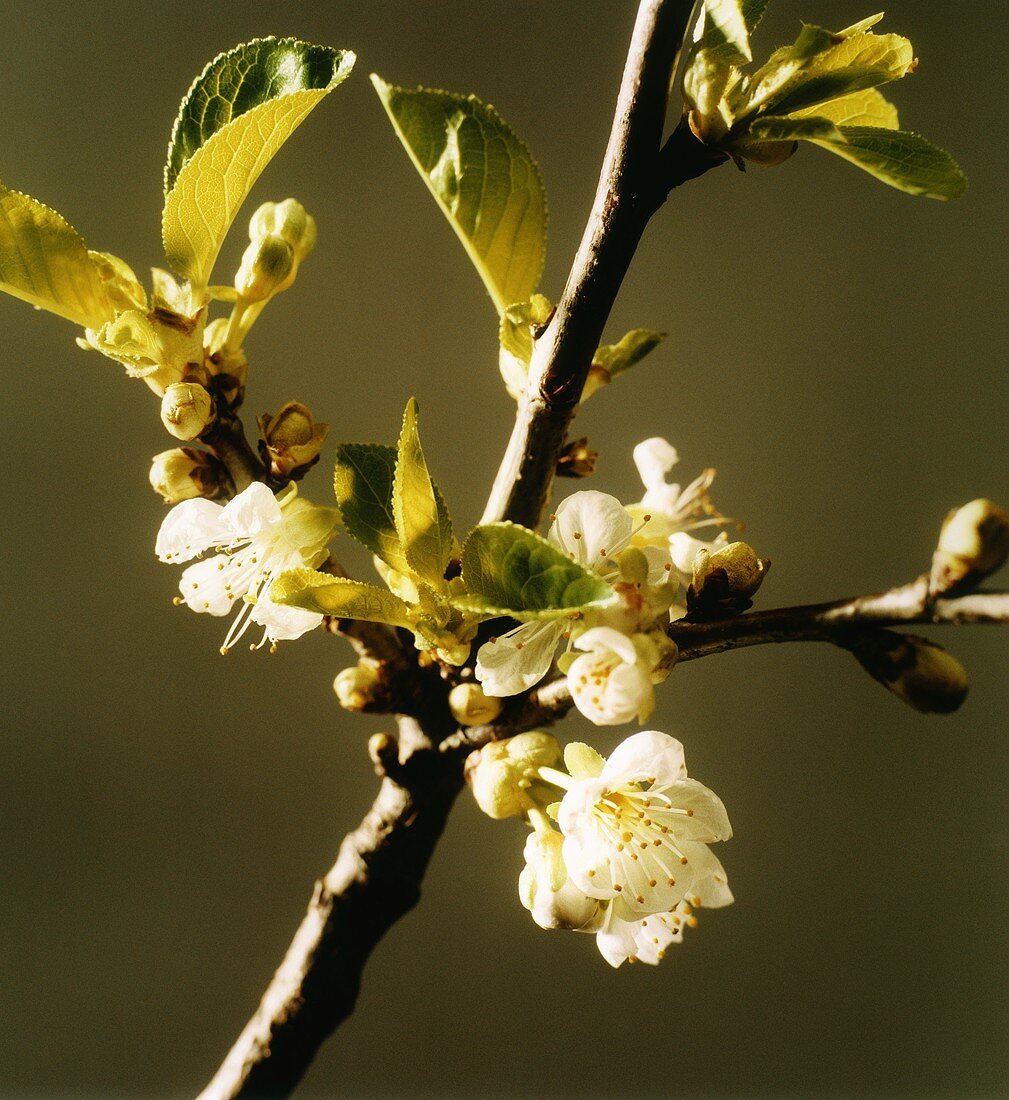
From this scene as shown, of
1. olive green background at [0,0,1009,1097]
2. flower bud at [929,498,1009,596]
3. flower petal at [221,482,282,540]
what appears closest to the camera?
flower bud at [929,498,1009,596]

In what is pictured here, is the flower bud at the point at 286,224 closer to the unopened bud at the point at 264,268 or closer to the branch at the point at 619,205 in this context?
the unopened bud at the point at 264,268

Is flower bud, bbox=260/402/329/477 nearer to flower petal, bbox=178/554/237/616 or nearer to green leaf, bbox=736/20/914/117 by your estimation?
flower petal, bbox=178/554/237/616

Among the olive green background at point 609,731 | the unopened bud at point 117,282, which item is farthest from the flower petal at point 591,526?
the olive green background at point 609,731

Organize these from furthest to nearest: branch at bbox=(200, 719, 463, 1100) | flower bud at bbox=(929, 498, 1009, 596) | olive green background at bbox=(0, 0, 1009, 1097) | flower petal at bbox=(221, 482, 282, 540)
Answer: olive green background at bbox=(0, 0, 1009, 1097)
branch at bbox=(200, 719, 463, 1100)
flower petal at bbox=(221, 482, 282, 540)
flower bud at bbox=(929, 498, 1009, 596)

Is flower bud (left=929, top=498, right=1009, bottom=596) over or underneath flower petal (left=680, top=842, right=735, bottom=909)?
over

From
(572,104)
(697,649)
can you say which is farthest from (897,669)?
(572,104)

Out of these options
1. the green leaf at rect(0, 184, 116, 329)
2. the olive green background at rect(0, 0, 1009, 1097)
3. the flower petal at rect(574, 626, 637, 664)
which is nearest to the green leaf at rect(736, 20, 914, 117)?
the flower petal at rect(574, 626, 637, 664)

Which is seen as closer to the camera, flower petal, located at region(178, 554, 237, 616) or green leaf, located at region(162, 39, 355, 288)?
green leaf, located at region(162, 39, 355, 288)
